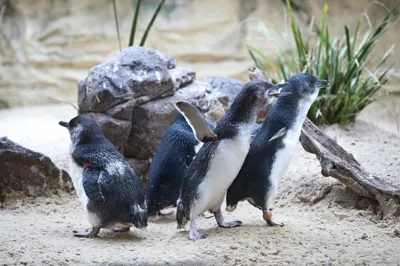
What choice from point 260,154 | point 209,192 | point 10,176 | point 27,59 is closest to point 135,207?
point 209,192

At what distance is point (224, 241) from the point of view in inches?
126

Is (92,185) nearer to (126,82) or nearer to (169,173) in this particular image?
(169,173)

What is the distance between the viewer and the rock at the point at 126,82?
15.1ft

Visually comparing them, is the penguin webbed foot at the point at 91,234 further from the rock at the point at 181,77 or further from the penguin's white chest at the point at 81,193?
the rock at the point at 181,77

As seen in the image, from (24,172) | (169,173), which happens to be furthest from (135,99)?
(24,172)

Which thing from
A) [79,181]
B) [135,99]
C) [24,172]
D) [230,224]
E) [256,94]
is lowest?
[230,224]

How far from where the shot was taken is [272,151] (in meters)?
3.44

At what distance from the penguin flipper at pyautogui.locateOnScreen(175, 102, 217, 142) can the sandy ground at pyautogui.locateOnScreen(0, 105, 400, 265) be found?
0.55m

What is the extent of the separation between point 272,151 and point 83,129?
3.63 feet

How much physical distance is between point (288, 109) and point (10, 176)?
2.08 meters

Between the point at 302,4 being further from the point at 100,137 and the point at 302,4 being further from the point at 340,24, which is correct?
the point at 100,137

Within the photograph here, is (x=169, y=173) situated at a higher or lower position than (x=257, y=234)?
higher

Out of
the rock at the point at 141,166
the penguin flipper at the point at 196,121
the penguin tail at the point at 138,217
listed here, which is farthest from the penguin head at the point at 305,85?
the rock at the point at 141,166

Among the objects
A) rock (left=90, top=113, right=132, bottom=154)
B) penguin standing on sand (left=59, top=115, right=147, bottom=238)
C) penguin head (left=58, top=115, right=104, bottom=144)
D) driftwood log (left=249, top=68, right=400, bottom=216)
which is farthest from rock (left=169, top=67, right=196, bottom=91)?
penguin standing on sand (left=59, top=115, right=147, bottom=238)
